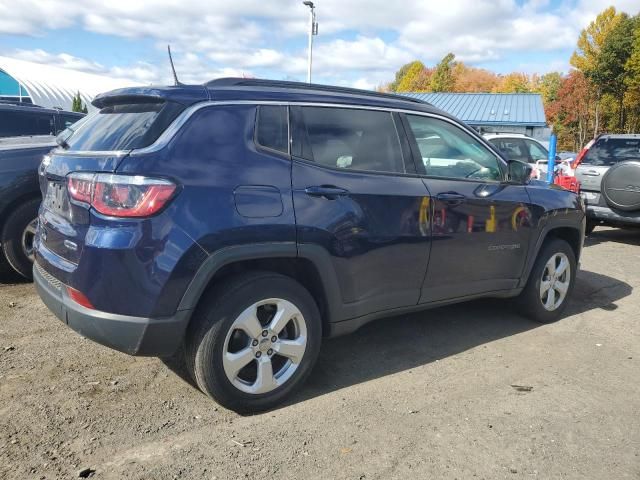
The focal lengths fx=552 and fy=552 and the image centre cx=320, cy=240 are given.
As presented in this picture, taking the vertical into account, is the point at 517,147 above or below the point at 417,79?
below

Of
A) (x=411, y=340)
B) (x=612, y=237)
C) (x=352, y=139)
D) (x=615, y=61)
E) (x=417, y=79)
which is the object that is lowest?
(x=612, y=237)

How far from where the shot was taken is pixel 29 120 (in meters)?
6.75

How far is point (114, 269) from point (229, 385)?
35.1 inches

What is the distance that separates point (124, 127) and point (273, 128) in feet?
2.71

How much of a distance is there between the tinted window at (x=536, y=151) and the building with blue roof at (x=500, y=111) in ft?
62.5

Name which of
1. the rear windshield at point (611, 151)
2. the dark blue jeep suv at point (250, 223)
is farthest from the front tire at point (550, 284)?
the rear windshield at point (611, 151)

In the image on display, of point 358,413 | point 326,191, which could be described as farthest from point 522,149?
point 358,413

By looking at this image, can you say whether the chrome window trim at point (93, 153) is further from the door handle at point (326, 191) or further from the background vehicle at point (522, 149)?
the background vehicle at point (522, 149)

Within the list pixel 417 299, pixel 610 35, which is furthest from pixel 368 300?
pixel 610 35

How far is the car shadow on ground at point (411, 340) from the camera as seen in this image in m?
3.72

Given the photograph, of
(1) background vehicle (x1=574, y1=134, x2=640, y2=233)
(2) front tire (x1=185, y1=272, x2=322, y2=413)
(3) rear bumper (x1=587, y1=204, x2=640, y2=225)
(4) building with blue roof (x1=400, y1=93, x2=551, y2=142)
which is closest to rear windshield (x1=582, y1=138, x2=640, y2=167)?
(1) background vehicle (x1=574, y1=134, x2=640, y2=233)

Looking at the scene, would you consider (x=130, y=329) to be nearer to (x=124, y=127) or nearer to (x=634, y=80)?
(x=124, y=127)

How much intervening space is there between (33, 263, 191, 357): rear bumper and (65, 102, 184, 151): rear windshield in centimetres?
83

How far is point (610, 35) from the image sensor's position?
33719 mm
